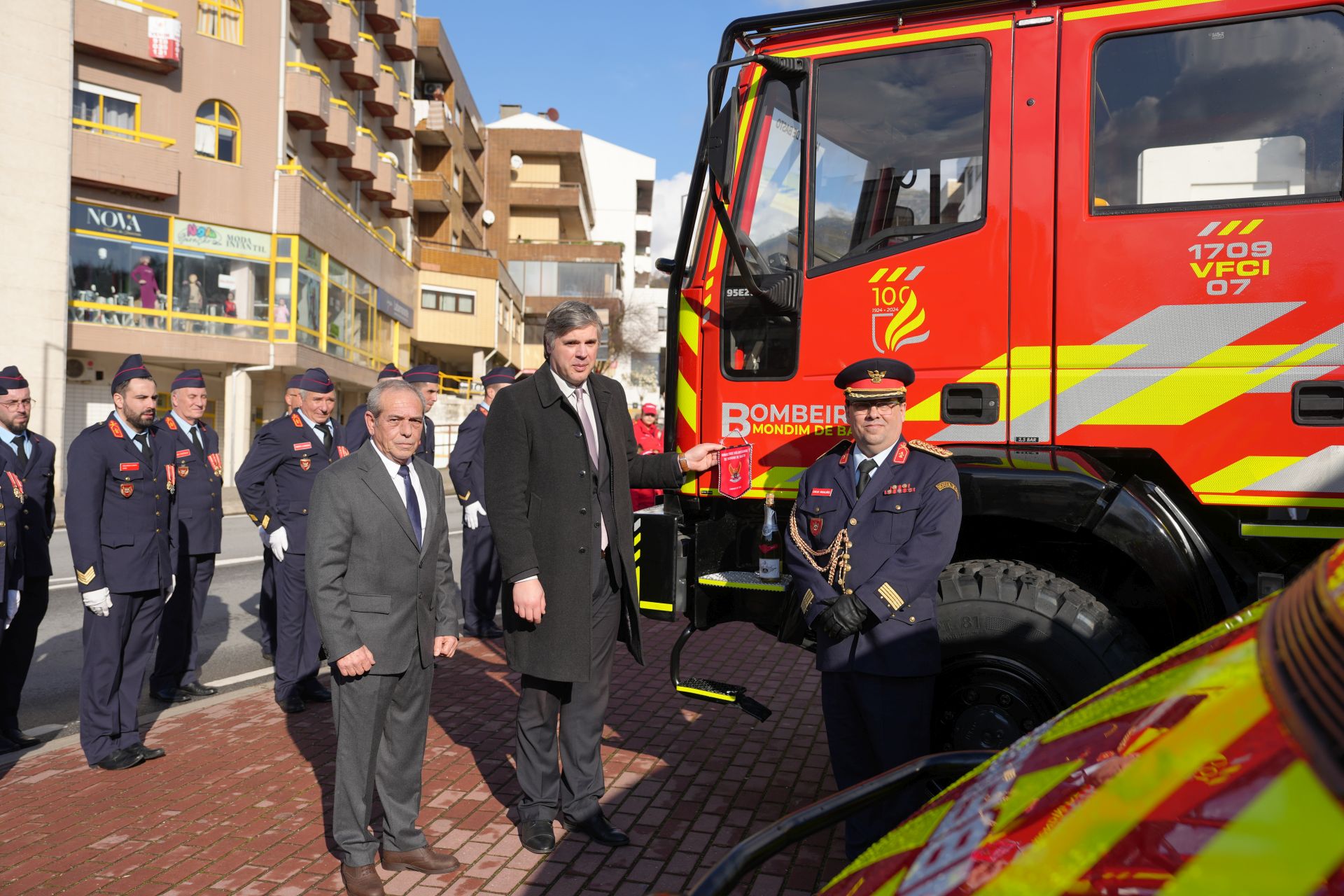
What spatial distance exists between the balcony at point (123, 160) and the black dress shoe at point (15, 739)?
21.7m

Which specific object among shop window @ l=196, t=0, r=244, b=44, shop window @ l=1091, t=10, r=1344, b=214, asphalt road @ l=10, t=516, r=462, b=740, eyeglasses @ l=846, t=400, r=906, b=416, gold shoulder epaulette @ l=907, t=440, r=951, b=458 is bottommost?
asphalt road @ l=10, t=516, r=462, b=740

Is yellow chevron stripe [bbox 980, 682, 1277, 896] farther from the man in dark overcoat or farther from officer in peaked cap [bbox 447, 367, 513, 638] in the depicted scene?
officer in peaked cap [bbox 447, 367, 513, 638]

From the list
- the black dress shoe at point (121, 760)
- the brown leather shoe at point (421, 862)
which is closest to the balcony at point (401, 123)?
the black dress shoe at point (121, 760)

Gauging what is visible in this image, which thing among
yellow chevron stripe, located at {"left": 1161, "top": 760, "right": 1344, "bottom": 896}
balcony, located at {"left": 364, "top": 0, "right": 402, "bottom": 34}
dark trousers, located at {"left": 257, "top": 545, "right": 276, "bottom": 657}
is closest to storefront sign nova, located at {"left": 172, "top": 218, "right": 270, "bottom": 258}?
balcony, located at {"left": 364, "top": 0, "right": 402, "bottom": 34}

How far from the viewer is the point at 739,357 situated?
4.31 meters

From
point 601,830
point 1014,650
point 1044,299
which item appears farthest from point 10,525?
point 1044,299

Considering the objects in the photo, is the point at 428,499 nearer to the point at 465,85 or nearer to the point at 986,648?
the point at 986,648

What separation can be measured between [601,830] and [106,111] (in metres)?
25.6

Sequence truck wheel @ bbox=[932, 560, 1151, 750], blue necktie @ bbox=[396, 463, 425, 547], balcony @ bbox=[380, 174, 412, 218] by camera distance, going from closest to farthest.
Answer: truck wheel @ bbox=[932, 560, 1151, 750] < blue necktie @ bbox=[396, 463, 425, 547] < balcony @ bbox=[380, 174, 412, 218]

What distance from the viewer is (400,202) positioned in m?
37.1

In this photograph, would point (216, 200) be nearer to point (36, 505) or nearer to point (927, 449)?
point (36, 505)

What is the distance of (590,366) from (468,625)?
4.61m

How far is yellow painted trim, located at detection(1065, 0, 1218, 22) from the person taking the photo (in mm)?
3637

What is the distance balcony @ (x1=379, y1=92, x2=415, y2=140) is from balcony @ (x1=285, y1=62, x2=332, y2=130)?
348 inches
